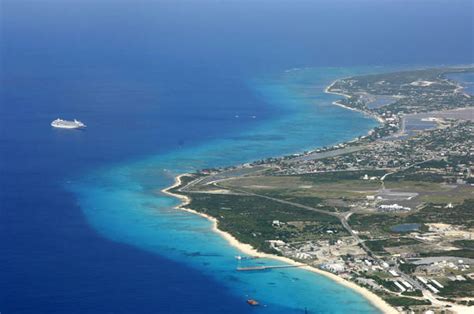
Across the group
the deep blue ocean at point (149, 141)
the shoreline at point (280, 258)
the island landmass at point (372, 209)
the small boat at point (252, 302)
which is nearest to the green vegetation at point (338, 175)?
the island landmass at point (372, 209)

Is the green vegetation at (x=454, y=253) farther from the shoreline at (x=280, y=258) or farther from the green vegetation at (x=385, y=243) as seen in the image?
the shoreline at (x=280, y=258)

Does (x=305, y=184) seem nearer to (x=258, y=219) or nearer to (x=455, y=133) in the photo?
(x=258, y=219)

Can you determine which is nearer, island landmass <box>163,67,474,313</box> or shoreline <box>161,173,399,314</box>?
shoreline <box>161,173,399,314</box>

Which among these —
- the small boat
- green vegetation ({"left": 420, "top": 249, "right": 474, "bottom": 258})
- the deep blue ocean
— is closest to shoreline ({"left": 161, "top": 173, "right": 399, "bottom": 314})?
the deep blue ocean

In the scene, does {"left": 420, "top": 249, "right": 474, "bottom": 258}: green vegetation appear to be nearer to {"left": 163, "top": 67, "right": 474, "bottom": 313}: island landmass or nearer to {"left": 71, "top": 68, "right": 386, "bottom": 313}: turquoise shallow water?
{"left": 163, "top": 67, "right": 474, "bottom": 313}: island landmass

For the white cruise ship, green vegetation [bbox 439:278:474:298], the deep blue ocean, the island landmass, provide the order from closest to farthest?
green vegetation [bbox 439:278:474:298] < the deep blue ocean < the island landmass < the white cruise ship
